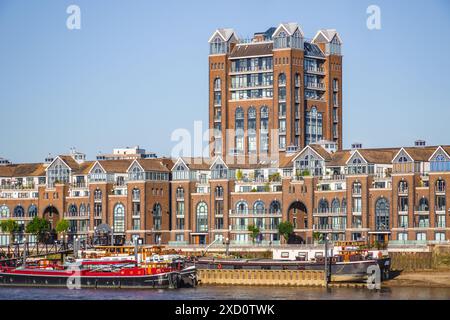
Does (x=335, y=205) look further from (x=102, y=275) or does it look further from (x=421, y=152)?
(x=102, y=275)

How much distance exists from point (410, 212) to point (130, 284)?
125 feet

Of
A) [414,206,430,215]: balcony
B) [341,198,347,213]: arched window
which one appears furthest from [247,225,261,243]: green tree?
[414,206,430,215]: balcony

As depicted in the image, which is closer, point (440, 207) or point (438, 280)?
point (438, 280)

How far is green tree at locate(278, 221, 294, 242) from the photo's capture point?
192000 millimetres

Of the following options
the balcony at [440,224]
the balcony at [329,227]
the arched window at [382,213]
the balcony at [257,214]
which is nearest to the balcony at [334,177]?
the balcony at [329,227]

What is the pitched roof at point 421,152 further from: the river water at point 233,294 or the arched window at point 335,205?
the river water at point 233,294

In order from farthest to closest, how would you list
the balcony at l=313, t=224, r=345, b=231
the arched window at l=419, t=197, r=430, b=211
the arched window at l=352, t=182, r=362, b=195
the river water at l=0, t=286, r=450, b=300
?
the balcony at l=313, t=224, r=345, b=231
the arched window at l=352, t=182, r=362, b=195
the arched window at l=419, t=197, r=430, b=211
the river water at l=0, t=286, r=450, b=300

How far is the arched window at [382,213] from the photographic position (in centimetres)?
18588

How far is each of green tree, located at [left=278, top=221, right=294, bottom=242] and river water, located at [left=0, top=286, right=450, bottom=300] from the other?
27525 millimetres

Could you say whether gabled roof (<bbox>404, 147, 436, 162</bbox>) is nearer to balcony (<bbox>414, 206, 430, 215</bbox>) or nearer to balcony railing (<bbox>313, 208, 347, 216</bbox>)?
balcony (<bbox>414, 206, 430, 215</bbox>)
